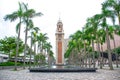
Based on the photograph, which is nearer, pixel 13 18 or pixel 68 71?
pixel 68 71

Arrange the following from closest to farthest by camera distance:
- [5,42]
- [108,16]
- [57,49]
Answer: [108,16] → [5,42] → [57,49]

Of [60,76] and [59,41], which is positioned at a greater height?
[59,41]

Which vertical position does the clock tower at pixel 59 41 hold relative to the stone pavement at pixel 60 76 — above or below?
above

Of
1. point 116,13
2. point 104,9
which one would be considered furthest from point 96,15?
point 116,13

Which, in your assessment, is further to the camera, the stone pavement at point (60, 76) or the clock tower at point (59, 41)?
the clock tower at point (59, 41)

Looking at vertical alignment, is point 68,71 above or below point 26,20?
below

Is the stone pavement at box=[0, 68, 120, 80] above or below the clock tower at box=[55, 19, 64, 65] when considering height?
below

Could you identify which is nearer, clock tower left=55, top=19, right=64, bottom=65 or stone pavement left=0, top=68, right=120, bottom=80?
stone pavement left=0, top=68, right=120, bottom=80

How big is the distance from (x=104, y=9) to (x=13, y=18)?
14583 millimetres

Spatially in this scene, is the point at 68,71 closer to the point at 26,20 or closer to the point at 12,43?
the point at 26,20

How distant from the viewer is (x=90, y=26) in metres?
39.7

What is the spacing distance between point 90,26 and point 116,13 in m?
10.4

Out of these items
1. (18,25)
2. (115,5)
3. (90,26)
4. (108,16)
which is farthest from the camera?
(90,26)

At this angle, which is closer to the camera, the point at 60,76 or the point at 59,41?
the point at 60,76
